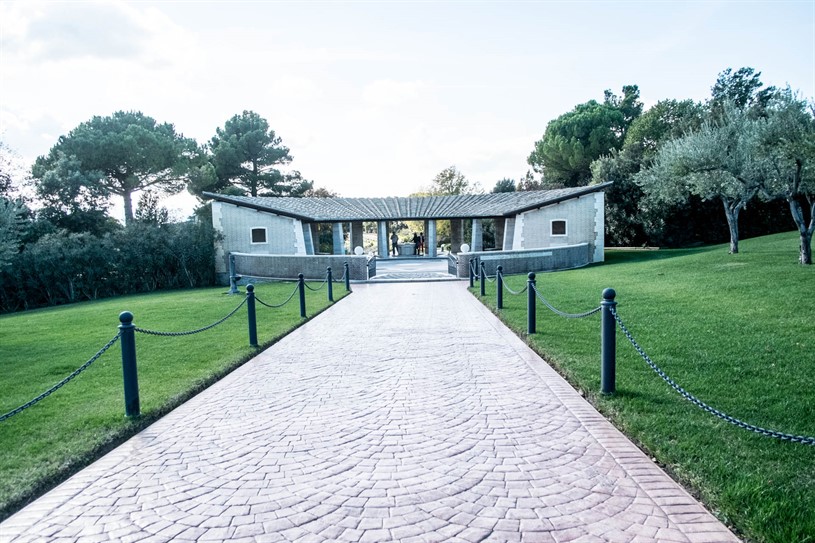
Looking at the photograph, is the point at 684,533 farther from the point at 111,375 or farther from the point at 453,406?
the point at 111,375

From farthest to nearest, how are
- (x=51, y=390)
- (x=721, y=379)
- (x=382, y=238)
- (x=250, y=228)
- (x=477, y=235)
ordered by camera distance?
(x=382, y=238)
(x=477, y=235)
(x=250, y=228)
(x=721, y=379)
(x=51, y=390)

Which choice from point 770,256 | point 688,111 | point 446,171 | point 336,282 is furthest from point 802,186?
point 446,171

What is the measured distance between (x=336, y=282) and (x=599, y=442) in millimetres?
17173

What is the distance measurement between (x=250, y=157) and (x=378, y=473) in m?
43.9

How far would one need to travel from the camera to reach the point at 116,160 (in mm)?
33188

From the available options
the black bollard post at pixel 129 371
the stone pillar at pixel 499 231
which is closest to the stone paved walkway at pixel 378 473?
the black bollard post at pixel 129 371

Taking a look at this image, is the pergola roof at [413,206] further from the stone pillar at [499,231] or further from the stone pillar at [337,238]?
the stone pillar at [499,231]

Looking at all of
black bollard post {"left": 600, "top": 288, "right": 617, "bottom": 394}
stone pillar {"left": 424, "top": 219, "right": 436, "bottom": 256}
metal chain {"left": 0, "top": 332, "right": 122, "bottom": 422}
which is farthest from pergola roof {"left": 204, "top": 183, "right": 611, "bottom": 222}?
metal chain {"left": 0, "top": 332, "right": 122, "bottom": 422}

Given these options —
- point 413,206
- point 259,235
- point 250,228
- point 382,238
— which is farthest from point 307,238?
point 413,206

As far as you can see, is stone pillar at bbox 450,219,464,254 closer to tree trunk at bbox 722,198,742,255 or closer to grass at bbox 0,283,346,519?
tree trunk at bbox 722,198,742,255

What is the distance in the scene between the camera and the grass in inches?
164

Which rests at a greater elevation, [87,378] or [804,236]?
[804,236]

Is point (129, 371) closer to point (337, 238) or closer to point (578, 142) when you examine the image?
point (337, 238)

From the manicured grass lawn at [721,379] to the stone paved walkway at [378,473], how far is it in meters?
0.24
